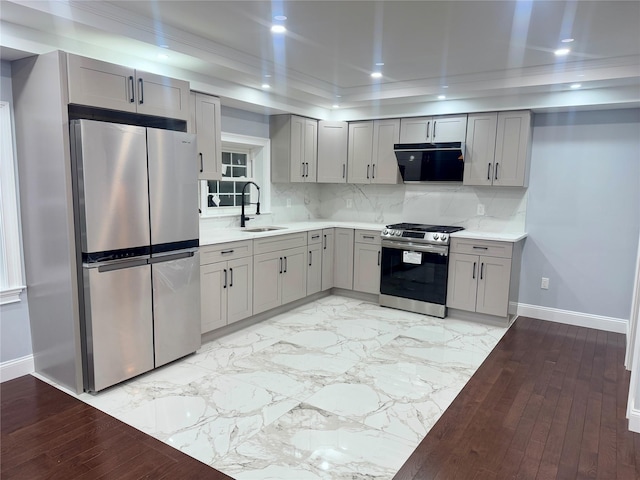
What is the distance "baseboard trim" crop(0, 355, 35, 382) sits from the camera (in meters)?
3.03

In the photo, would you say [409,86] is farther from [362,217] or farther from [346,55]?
[362,217]

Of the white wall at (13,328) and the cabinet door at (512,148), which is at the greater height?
the cabinet door at (512,148)

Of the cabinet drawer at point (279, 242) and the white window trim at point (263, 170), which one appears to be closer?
the cabinet drawer at point (279, 242)

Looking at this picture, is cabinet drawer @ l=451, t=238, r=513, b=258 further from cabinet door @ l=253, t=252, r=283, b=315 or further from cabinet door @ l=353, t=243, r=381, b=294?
cabinet door @ l=253, t=252, r=283, b=315

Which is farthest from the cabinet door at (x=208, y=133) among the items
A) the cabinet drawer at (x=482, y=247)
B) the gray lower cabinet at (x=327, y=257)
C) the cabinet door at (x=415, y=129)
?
the cabinet drawer at (x=482, y=247)

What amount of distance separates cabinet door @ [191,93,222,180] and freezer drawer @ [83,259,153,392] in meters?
1.25

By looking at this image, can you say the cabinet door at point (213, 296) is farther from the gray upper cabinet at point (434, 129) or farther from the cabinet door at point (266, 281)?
the gray upper cabinet at point (434, 129)

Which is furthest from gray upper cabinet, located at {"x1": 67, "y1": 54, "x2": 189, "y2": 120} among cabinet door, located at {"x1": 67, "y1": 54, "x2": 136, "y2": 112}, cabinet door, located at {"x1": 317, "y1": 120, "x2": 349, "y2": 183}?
cabinet door, located at {"x1": 317, "y1": 120, "x2": 349, "y2": 183}

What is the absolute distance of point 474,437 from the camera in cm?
251

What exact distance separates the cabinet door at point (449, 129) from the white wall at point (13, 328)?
3976 millimetres

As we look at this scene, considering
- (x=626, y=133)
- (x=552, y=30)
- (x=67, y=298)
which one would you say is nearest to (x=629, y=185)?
(x=626, y=133)

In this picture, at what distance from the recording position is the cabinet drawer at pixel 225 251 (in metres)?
3.63

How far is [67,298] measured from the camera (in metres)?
2.80

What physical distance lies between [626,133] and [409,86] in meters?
2.18
